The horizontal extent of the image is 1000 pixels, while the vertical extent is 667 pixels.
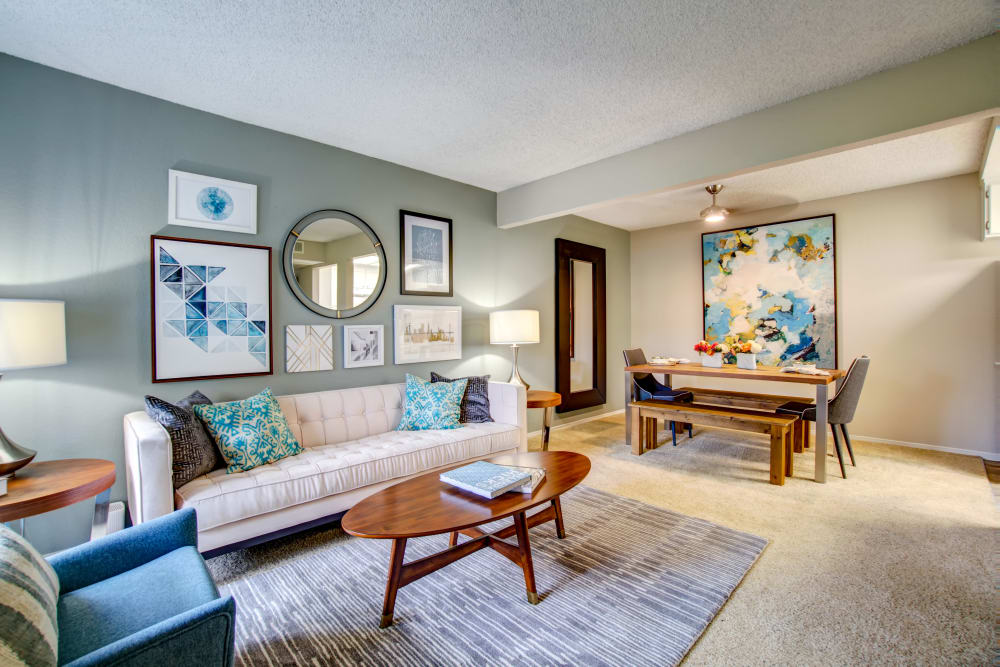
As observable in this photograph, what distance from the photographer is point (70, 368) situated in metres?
2.35

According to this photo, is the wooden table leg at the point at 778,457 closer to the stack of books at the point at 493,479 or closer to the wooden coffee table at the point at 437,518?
the wooden coffee table at the point at 437,518

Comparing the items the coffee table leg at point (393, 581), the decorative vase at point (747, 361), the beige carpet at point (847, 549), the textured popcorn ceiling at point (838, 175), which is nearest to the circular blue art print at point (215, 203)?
the coffee table leg at point (393, 581)

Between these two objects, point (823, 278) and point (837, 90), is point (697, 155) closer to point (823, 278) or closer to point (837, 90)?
point (837, 90)

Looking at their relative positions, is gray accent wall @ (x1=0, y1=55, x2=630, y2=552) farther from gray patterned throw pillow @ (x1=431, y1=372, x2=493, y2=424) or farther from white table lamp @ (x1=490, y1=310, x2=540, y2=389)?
white table lamp @ (x1=490, y1=310, x2=540, y2=389)

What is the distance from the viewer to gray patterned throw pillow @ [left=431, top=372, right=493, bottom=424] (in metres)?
3.48

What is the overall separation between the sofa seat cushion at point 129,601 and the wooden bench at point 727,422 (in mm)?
3461

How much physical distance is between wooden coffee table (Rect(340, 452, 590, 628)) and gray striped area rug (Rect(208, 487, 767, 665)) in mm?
140

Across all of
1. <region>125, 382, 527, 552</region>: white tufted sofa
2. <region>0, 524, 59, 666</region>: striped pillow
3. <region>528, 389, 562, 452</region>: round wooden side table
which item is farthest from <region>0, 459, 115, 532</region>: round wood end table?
<region>528, 389, 562, 452</region>: round wooden side table

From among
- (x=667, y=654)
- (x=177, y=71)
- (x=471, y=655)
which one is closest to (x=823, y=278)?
(x=667, y=654)

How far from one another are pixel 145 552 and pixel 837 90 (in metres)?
3.93

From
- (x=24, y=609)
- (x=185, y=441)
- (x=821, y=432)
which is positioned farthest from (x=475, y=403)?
(x=24, y=609)

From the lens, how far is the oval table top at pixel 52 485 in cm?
170

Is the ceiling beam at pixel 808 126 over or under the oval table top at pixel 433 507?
over

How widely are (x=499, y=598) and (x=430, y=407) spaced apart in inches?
61.8
